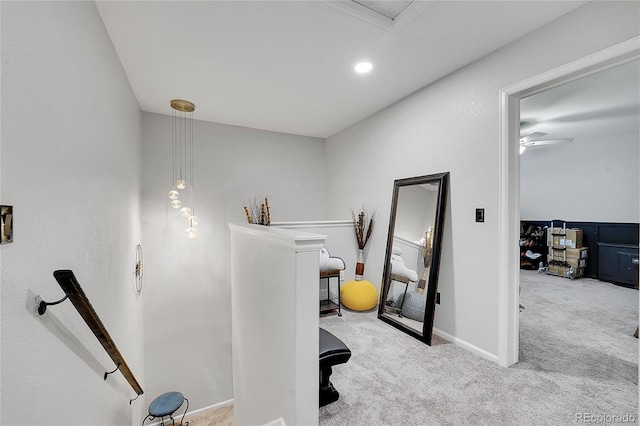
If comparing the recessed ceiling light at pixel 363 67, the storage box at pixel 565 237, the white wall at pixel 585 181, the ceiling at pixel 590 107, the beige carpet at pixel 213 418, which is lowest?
the beige carpet at pixel 213 418

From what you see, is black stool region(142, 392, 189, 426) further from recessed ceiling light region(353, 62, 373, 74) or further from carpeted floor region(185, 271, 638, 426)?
recessed ceiling light region(353, 62, 373, 74)

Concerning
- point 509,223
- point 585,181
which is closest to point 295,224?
point 509,223

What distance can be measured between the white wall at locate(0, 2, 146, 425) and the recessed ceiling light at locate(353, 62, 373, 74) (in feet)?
6.26

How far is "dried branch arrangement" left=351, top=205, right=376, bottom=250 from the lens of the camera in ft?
11.4

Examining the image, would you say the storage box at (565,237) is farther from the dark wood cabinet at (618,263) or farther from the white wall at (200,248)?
the white wall at (200,248)

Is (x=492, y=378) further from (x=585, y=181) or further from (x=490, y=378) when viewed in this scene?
(x=585, y=181)

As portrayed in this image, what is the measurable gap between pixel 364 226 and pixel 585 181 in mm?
5159

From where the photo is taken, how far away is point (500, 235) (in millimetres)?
2012

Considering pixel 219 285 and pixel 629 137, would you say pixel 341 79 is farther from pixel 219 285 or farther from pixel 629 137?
pixel 629 137

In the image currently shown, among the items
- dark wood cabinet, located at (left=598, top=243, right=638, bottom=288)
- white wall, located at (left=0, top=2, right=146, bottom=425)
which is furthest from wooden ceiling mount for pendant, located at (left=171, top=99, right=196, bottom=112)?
dark wood cabinet, located at (left=598, top=243, right=638, bottom=288)

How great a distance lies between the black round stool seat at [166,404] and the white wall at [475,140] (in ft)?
10.3

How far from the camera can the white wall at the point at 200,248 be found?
11.6ft

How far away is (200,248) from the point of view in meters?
3.83

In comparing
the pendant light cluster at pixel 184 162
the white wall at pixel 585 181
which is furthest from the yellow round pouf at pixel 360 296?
the white wall at pixel 585 181
